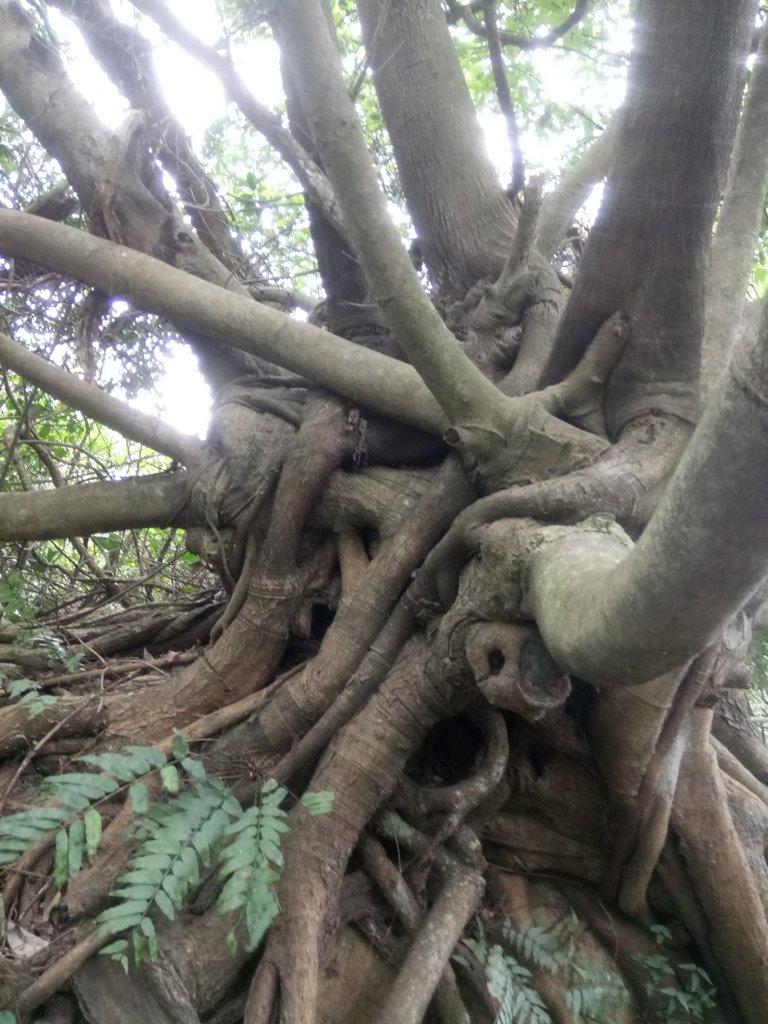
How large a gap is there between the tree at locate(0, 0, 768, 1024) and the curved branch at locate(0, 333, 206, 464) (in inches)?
0.5

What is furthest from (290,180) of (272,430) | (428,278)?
(272,430)

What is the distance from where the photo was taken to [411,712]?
7.72ft

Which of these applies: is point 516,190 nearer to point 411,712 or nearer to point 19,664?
point 411,712

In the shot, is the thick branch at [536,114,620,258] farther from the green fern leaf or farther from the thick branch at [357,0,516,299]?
the green fern leaf

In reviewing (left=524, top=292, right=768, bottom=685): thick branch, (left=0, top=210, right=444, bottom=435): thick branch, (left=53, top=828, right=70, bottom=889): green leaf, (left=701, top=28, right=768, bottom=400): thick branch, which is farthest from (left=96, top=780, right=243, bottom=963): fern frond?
(left=701, top=28, right=768, bottom=400): thick branch

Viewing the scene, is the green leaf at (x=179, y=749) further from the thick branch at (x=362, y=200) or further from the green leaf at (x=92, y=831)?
the thick branch at (x=362, y=200)

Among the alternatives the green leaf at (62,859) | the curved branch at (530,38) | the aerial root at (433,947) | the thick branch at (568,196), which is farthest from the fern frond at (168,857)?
the curved branch at (530,38)

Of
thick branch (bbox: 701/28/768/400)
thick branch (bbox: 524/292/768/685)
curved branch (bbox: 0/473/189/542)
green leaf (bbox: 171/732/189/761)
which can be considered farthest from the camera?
curved branch (bbox: 0/473/189/542)

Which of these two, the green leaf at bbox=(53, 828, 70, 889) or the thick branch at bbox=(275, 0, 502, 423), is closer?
the green leaf at bbox=(53, 828, 70, 889)

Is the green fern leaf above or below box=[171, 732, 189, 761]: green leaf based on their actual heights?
below

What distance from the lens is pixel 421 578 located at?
2525mm

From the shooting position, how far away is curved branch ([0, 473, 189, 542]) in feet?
9.94

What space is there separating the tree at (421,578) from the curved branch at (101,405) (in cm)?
1

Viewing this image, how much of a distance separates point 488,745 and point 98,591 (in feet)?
8.41
